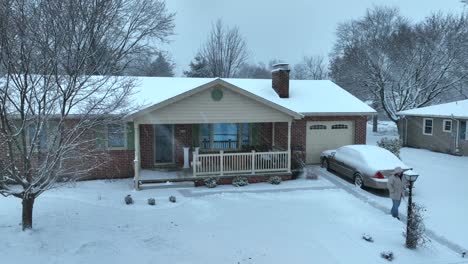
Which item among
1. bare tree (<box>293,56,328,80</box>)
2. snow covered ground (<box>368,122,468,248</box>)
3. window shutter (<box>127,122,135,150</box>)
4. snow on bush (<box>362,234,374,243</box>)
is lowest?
snow on bush (<box>362,234,374,243</box>)

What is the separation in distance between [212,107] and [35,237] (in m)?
7.23

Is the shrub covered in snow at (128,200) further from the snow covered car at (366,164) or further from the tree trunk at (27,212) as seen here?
the snow covered car at (366,164)

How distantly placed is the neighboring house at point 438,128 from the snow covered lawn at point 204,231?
40.3 feet

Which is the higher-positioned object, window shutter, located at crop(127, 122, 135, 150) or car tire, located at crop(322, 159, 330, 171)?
window shutter, located at crop(127, 122, 135, 150)

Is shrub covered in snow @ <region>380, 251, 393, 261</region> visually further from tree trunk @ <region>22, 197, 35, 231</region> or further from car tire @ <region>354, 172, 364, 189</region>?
tree trunk @ <region>22, 197, 35, 231</region>

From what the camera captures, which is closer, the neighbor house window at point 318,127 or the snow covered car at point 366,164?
the snow covered car at point 366,164

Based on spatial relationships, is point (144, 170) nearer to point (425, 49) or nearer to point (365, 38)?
point (425, 49)

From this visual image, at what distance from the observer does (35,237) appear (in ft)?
26.0

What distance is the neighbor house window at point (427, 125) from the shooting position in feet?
74.2

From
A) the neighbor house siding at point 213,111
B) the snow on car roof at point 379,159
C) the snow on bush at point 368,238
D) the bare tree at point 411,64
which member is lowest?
the snow on bush at point 368,238

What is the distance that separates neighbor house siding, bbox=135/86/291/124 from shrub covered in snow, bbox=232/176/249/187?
2.15 m

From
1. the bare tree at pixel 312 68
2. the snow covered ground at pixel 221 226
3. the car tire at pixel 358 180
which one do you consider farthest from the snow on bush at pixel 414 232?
the bare tree at pixel 312 68

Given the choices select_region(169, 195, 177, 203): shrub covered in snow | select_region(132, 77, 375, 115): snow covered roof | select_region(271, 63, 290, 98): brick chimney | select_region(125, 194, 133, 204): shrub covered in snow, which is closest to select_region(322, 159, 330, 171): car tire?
select_region(132, 77, 375, 115): snow covered roof

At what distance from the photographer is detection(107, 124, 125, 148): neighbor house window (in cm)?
1359
